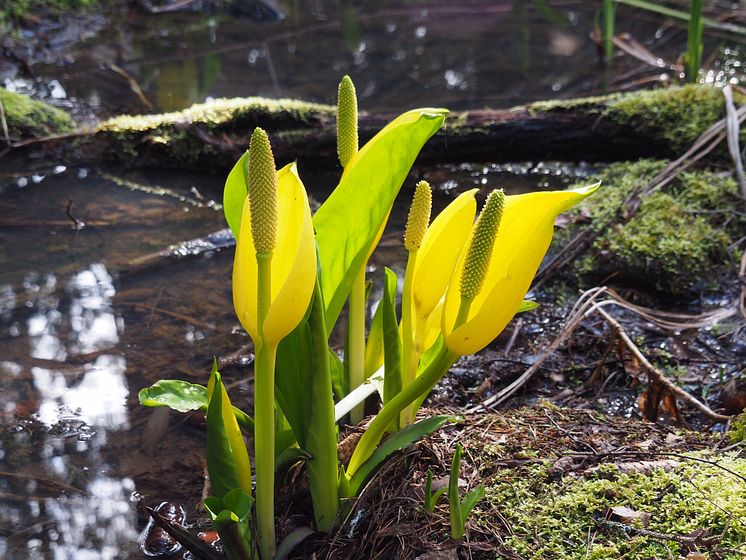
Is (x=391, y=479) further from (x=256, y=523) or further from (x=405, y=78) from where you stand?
(x=405, y=78)

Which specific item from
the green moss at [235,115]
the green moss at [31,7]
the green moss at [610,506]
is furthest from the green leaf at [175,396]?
the green moss at [31,7]

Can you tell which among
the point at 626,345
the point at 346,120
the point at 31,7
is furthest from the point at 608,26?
the point at 31,7

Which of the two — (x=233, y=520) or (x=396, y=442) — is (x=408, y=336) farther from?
(x=233, y=520)

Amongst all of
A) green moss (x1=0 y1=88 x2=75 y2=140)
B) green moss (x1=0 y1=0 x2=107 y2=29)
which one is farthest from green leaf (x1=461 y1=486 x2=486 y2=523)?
green moss (x1=0 y1=0 x2=107 y2=29)

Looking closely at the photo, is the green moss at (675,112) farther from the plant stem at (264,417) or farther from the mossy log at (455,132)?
the plant stem at (264,417)

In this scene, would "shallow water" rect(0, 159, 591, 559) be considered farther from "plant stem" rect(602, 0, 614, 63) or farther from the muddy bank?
"plant stem" rect(602, 0, 614, 63)

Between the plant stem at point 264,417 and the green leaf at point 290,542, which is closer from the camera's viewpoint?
the plant stem at point 264,417
